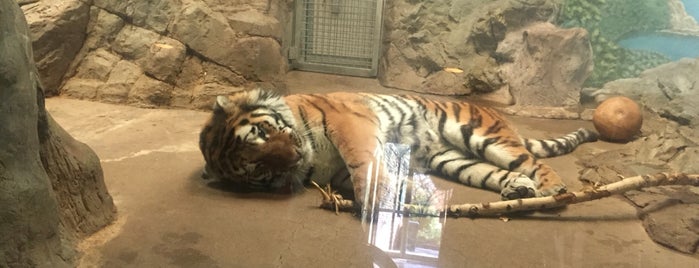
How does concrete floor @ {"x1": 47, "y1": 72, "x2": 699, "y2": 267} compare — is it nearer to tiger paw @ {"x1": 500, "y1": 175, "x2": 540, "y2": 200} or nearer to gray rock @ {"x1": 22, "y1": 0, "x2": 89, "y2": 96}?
tiger paw @ {"x1": 500, "y1": 175, "x2": 540, "y2": 200}

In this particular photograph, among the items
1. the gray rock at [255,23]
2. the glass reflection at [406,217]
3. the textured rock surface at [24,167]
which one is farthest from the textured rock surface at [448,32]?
the textured rock surface at [24,167]

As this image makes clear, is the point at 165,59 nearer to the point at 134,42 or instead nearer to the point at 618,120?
the point at 134,42

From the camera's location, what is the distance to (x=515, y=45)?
4.25 metres

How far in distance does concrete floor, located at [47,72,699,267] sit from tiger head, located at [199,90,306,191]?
0.08 metres

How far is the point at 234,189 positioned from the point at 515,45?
98.7 inches

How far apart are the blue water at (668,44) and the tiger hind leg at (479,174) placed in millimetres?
1107

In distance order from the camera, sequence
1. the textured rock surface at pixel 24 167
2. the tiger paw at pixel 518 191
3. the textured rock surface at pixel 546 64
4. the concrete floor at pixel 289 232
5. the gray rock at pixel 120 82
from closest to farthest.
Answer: the textured rock surface at pixel 24 167, the concrete floor at pixel 289 232, the tiger paw at pixel 518 191, the textured rock surface at pixel 546 64, the gray rock at pixel 120 82

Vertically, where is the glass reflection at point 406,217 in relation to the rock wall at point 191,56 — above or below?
below

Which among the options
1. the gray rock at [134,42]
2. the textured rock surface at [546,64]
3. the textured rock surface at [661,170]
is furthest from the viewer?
the gray rock at [134,42]

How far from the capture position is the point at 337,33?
4.23m

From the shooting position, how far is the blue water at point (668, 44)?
2980mm

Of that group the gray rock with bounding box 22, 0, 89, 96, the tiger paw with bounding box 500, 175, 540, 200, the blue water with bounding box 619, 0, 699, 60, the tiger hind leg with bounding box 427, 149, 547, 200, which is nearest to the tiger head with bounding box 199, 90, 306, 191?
the tiger hind leg with bounding box 427, 149, 547, 200

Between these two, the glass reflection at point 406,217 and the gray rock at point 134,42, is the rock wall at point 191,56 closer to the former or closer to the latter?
the gray rock at point 134,42

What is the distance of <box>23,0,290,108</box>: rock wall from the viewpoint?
3.80 metres
